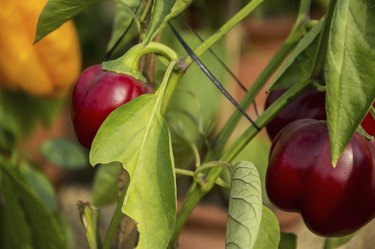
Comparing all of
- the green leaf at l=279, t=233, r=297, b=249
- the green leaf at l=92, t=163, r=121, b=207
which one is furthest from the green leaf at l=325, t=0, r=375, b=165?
the green leaf at l=92, t=163, r=121, b=207

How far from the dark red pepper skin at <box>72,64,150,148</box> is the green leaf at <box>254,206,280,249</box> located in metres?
0.15

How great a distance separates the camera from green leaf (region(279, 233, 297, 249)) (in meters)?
0.76

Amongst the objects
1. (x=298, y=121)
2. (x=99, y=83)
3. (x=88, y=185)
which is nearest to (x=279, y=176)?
(x=298, y=121)

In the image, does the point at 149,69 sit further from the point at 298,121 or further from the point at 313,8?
the point at 313,8

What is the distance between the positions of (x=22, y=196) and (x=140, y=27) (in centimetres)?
34

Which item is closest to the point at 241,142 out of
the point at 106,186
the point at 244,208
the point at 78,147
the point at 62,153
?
the point at 244,208

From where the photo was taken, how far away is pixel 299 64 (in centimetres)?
70

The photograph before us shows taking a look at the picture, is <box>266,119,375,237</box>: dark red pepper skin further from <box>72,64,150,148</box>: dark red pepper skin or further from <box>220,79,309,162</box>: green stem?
<box>72,64,150,148</box>: dark red pepper skin

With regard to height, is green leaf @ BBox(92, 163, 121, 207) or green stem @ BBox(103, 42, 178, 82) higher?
green stem @ BBox(103, 42, 178, 82)

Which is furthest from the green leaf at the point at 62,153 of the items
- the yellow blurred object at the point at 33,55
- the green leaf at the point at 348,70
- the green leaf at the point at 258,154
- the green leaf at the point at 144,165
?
the green leaf at the point at 348,70

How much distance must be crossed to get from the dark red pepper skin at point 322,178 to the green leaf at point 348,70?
92 millimetres

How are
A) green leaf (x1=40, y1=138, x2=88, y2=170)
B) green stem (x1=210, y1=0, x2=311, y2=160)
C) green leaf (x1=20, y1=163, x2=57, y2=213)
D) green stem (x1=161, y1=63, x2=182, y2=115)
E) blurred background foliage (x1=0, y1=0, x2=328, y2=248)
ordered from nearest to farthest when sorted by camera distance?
green stem (x1=161, y1=63, x2=182, y2=115)
green stem (x1=210, y1=0, x2=311, y2=160)
blurred background foliage (x1=0, y1=0, x2=328, y2=248)
green leaf (x1=20, y1=163, x2=57, y2=213)
green leaf (x1=40, y1=138, x2=88, y2=170)

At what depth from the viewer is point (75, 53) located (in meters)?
1.46

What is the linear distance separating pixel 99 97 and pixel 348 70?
0.72ft
